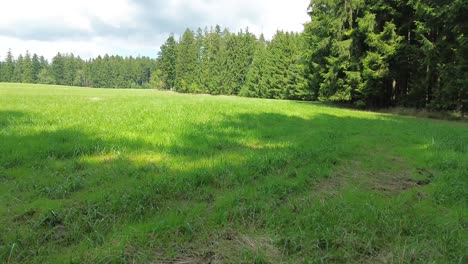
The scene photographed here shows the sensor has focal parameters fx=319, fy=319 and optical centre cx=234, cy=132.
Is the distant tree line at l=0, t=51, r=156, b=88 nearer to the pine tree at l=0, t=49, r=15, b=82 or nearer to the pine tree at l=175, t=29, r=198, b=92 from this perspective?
the pine tree at l=0, t=49, r=15, b=82

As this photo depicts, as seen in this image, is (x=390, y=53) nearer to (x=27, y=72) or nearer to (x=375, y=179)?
(x=375, y=179)

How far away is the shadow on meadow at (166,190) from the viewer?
3766mm

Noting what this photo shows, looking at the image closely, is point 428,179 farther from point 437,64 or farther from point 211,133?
point 437,64

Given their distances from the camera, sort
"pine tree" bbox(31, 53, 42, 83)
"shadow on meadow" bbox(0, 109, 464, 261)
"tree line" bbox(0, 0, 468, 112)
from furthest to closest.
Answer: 1. "pine tree" bbox(31, 53, 42, 83)
2. "tree line" bbox(0, 0, 468, 112)
3. "shadow on meadow" bbox(0, 109, 464, 261)

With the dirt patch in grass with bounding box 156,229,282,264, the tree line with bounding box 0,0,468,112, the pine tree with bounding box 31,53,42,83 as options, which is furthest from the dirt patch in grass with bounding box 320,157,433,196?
the pine tree with bounding box 31,53,42,83

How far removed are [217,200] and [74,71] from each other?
141 m

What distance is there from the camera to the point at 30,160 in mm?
6301

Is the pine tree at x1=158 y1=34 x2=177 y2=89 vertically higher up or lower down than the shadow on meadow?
higher up

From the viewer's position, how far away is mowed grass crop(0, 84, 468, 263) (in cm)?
356

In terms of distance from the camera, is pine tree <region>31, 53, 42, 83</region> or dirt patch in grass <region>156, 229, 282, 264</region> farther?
pine tree <region>31, 53, 42, 83</region>

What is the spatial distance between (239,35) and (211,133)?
8053cm

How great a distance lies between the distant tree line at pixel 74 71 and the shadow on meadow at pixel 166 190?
125773 mm

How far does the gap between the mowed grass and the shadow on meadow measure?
20 mm

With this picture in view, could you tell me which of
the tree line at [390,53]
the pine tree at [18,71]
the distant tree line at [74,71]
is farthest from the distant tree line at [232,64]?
the pine tree at [18,71]
